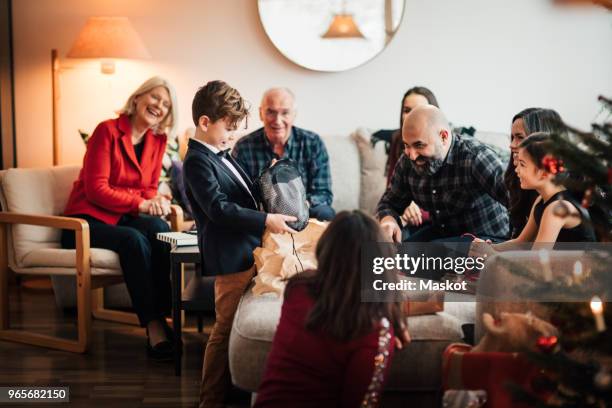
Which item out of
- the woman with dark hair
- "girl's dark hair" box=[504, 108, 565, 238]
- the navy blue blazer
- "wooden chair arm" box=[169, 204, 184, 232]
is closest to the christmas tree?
the woman with dark hair

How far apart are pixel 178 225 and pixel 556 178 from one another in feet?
8.13

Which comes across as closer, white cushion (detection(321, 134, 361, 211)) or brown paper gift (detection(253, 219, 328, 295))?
brown paper gift (detection(253, 219, 328, 295))

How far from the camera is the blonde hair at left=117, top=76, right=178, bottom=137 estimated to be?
4.11 meters

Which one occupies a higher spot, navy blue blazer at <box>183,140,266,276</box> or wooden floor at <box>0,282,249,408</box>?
navy blue blazer at <box>183,140,266,276</box>

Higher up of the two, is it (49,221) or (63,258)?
(49,221)

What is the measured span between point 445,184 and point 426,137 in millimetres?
255

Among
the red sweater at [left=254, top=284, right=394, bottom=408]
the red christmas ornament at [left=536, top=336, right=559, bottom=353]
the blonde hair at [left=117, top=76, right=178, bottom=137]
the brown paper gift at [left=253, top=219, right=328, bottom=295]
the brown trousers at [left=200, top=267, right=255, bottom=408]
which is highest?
the blonde hair at [left=117, top=76, right=178, bottom=137]

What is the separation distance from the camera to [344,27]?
509cm

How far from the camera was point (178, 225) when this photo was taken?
13.6 ft

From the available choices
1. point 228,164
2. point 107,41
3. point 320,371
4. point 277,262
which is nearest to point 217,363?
point 277,262

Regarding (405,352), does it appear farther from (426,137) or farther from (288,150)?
(288,150)

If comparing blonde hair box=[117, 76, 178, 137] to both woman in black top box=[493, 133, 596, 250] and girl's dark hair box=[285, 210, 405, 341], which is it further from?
girl's dark hair box=[285, 210, 405, 341]

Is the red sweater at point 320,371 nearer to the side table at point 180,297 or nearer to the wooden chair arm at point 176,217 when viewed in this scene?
the side table at point 180,297

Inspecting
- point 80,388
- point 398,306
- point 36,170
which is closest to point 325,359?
point 398,306
